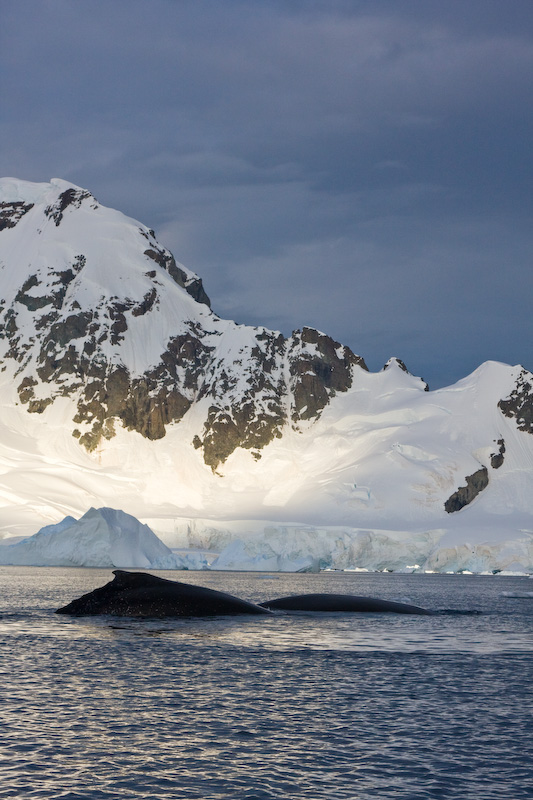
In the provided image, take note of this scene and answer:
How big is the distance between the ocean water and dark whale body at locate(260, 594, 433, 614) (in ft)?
36.1

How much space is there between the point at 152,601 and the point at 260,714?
2206cm

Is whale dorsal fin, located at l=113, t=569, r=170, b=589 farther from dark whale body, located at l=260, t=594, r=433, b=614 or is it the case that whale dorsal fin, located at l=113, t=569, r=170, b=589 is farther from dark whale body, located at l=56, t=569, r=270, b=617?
dark whale body, located at l=260, t=594, r=433, b=614

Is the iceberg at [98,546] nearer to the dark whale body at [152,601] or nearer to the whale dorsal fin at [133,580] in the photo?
the dark whale body at [152,601]

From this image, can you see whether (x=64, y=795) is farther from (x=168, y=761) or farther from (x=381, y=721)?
(x=381, y=721)

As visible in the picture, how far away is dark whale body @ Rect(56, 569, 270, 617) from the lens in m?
43.4

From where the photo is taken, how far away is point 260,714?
21922mm

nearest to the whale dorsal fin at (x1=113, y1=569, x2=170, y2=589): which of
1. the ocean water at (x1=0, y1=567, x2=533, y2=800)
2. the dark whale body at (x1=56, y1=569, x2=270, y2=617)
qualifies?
the dark whale body at (x1=56, y1=569, x2=270, y2=617)

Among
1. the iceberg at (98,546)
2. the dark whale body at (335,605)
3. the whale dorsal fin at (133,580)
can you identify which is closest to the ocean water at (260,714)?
the whale dorsal fin at (133,580)

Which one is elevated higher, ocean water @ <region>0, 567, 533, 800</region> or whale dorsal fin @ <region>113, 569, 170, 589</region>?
whale dorsal fin @ <region>113, 569, 170, 589</region>

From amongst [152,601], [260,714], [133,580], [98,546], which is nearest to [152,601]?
[152,601]

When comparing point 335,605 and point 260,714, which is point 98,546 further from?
point 260,714

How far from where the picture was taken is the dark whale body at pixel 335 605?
51281mm

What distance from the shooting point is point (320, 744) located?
18781 millimetres

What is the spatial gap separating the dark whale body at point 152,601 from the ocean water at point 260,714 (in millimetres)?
3680
